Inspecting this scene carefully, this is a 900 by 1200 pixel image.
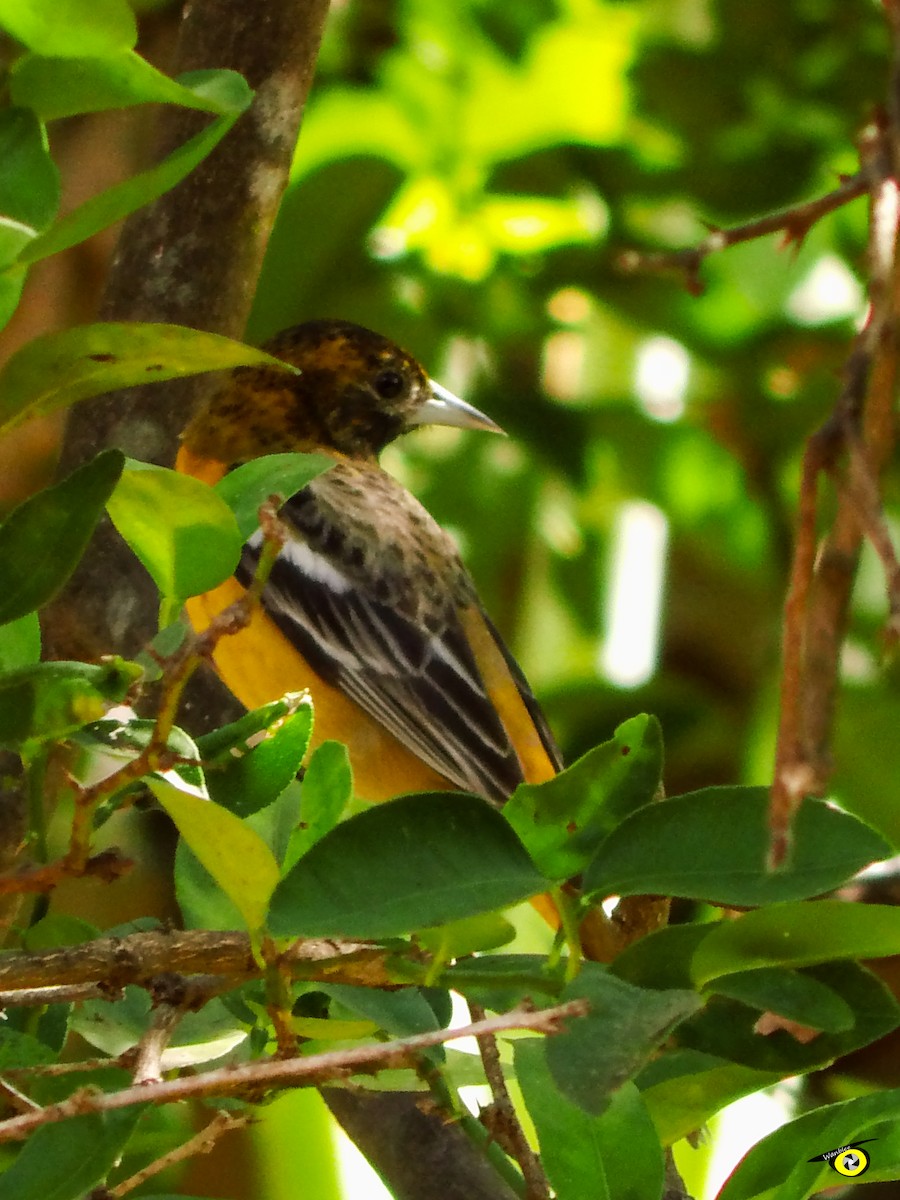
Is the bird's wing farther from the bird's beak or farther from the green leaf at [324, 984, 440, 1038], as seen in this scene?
the green leaf at [324, 984, 440, 1038]

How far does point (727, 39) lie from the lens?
3773 mm

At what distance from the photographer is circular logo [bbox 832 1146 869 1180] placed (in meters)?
1.36

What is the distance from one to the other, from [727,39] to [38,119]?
9.02 ft

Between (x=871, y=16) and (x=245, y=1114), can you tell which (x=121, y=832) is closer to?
(x=245, y=1114)

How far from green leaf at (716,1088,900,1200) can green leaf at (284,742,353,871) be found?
442 millimetres

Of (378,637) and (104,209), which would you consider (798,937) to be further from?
(378,637)

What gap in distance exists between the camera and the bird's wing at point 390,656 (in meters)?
3.24

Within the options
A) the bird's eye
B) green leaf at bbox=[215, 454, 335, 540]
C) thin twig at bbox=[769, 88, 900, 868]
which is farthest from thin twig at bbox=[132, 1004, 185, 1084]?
the bird's eye

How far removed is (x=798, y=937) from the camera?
1.24m

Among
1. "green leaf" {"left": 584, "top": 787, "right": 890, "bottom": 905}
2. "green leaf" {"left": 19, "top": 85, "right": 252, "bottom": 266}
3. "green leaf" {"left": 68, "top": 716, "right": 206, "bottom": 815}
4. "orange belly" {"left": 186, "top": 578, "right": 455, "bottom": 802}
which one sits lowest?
"orange belly" {"left": 186, "top": 578, "right": 455, "bottom": 802}

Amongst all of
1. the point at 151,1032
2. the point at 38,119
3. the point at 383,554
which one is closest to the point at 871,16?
the point at 383,554

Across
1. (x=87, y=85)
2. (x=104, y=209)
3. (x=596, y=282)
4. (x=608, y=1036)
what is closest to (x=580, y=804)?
(x=608, y=1036)

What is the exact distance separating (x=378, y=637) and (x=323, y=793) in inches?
80.5

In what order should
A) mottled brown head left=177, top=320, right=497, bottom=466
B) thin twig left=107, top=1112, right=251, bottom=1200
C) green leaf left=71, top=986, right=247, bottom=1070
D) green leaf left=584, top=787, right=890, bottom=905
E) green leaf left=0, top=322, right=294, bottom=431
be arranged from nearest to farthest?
green leaf left=584, top=787, right=890, bottom=905 < green leaf left=0, top=322, right=294, bottom=431 < thin twig left=107, top=1112, right=251, bottom=1200 < green leaf left=71, top=986, right=247, bottom=1070 < mottled brown head left=177, top=320, right=497, bottom=466
